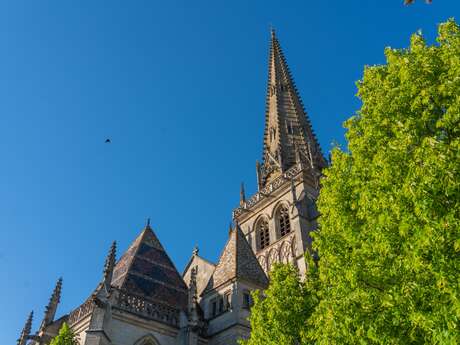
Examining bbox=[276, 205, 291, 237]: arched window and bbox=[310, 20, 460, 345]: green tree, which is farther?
bbox=[276, 205, 291, 237]: arched window

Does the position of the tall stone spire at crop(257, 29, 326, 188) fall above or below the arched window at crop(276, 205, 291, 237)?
above

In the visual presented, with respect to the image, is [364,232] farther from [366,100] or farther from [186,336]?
[186,336]

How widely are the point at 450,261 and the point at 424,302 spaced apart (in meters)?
0.80

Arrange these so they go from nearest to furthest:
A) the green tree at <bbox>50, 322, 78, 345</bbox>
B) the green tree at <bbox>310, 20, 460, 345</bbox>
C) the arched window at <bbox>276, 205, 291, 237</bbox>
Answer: the green tree at <bbox>310, 20, 460, 345</bbox>, the green tree at <bbox>50, 322, 78, 345</bbox>, the arched window at <bbox>276, 205, 291, 237</bbox>

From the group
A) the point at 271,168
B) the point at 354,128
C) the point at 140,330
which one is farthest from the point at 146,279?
the point at 271,168

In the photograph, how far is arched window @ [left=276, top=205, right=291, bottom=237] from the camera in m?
29.5

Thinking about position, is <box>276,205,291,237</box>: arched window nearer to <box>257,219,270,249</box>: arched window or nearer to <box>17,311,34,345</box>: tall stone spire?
<box>257,219,270,249</box>: arched window

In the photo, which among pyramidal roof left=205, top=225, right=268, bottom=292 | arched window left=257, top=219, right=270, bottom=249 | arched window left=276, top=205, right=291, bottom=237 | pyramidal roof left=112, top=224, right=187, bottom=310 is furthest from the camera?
arched window left=257, top=219, right=270, bottom=249

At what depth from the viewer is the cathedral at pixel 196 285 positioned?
53.0 feet

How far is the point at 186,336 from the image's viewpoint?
16891mm

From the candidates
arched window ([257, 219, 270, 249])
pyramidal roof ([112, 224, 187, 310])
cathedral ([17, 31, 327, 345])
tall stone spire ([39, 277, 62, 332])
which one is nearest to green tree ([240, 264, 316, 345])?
cathedral ([17, 31, 327, 345])

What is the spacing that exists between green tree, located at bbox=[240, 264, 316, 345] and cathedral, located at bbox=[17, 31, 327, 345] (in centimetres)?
594

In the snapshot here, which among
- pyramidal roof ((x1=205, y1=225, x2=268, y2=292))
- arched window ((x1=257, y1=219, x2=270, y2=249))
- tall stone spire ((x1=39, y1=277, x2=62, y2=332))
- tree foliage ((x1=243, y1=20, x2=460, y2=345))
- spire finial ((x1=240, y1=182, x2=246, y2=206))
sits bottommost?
tree foliage ((x1=243, y1=20, x2=460, y2=345))

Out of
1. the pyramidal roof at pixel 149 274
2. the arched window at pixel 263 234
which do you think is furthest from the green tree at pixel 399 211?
the arched window at pixel 263 234
